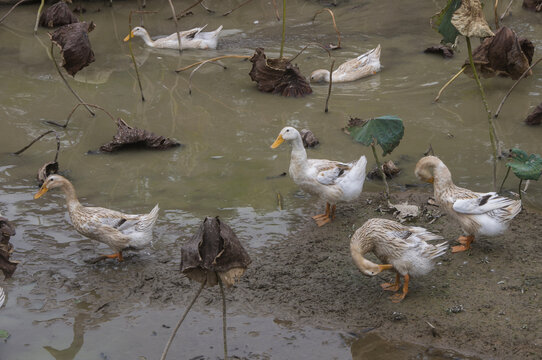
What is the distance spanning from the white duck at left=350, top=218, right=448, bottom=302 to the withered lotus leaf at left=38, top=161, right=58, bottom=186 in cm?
394

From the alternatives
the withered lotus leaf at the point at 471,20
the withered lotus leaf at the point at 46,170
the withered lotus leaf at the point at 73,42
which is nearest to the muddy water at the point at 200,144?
the withered lotus leaf at the point at 46,170

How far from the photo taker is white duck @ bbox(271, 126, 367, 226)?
6.81 m

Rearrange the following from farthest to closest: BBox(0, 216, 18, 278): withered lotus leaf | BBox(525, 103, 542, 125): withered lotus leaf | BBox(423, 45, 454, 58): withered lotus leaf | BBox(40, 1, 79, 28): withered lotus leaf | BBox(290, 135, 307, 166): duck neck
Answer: BBox(40, 1, 79, 28): withered lotus leaf < BBox(423, 45, 454, 58): withered lotus leaf < BBox(525, 103, 542, 125): withered lotus leaf < BBox(290, 135, 307, 166): duck neck < BBox(0, 216, 18, 278): withered lotus leaf

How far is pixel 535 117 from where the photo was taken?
875cm

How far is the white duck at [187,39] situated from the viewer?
12.1m

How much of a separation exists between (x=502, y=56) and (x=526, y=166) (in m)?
3.61

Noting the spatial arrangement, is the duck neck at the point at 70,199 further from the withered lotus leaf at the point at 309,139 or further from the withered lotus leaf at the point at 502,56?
the withered lotus leaf at the point at 502,56

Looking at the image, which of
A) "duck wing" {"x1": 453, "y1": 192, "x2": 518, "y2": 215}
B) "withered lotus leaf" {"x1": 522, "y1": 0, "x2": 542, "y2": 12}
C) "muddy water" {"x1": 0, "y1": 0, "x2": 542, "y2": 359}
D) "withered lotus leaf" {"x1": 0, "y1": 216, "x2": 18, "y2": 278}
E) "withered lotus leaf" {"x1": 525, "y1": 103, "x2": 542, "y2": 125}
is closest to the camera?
"withered lotus leaf" {"x1": 0, "y1": 216, "x2": 18, "y2": 278}

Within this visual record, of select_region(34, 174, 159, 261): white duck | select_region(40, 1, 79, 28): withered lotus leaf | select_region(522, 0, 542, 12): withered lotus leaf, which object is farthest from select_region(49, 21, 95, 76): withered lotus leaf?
select_region(522, 0, 542, 12): withered lotus leaf

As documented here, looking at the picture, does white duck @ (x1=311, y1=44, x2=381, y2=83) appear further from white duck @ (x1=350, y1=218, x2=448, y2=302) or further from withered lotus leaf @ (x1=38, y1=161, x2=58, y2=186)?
white duck @ (x1=350, y1=218, x2=448, y2=302)

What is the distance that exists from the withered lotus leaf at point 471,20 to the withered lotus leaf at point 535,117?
2.71 m

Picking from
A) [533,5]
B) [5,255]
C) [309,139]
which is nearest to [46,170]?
[5,255]

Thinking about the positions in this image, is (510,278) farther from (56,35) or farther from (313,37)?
(313,37)

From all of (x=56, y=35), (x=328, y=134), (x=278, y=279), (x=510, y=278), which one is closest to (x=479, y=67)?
(x=328, y=134)
